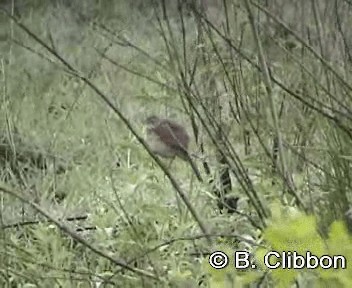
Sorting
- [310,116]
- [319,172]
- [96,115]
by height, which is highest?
[96,115]

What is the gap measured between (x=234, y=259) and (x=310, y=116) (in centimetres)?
77

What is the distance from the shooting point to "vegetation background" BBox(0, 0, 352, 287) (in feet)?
5.72

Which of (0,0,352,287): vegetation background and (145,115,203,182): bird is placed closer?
(0,0,352,287): vegetation background

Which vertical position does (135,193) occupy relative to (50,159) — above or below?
below

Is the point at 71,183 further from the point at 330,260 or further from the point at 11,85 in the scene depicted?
the point at 330,260

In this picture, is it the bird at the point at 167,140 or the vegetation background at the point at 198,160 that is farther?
the bird at the point at 167,140

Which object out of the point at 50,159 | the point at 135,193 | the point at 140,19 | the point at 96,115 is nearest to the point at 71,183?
the point at 50,159

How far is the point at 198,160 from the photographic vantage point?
3.55 meters

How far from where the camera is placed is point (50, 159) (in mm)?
4430

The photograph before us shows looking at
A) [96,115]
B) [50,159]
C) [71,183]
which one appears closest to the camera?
[71,183]

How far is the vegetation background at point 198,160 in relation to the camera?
1.74m

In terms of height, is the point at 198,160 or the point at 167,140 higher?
the point at 167,140

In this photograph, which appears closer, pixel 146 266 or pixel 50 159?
pixel 146 266

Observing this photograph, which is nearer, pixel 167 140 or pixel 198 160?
pixel 198 160
